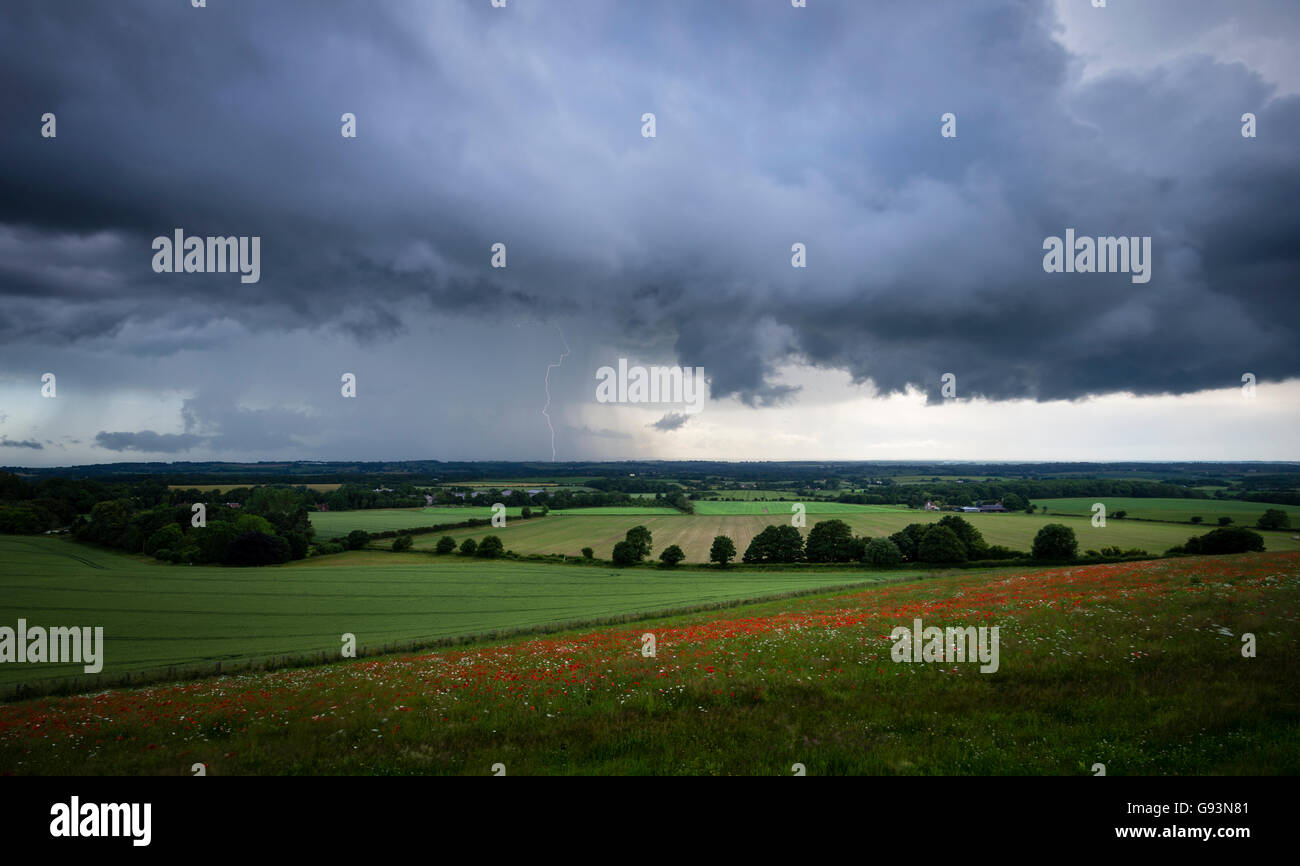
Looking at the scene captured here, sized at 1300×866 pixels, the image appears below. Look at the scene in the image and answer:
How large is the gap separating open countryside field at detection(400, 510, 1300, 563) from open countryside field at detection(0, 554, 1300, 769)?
165 ft

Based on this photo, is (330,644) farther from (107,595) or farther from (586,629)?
(107,595)

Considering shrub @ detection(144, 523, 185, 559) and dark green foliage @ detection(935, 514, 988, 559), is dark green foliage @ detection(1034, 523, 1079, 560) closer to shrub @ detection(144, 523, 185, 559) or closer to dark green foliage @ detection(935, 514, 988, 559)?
dark green foliage @ detection(935, 514, 988, 559)

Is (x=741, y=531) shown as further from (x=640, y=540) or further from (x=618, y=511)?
(x=618, y=511)

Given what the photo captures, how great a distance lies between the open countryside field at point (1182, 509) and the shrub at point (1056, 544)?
30.4 meters

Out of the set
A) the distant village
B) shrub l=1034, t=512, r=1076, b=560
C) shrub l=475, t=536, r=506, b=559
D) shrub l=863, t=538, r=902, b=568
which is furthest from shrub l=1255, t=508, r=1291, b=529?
shrub l=475, t=536, r=506, b=559

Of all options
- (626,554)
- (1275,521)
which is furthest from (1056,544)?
(626,554)

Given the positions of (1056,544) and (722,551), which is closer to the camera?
(1056,544)

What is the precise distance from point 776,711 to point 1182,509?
120215 mm


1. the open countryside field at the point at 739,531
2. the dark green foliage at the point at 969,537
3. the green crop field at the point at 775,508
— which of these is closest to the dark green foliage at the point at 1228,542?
the open countryside field at the point at 739,531

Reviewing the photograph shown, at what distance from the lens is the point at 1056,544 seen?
52375mm

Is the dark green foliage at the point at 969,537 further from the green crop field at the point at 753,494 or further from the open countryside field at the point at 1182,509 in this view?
the green crop field at the point at 753,494

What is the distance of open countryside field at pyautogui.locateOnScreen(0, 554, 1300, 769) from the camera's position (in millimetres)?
7262

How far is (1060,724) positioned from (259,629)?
127ft
